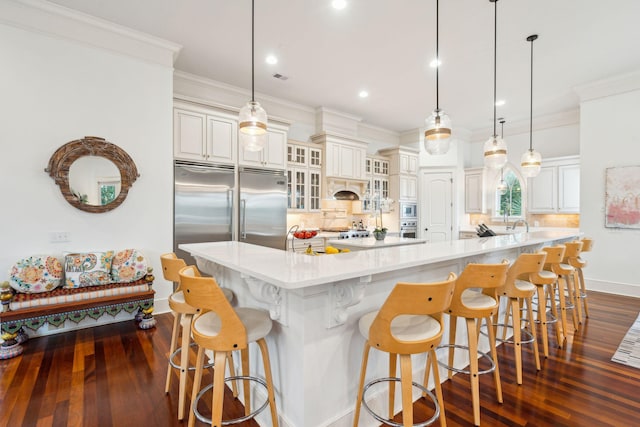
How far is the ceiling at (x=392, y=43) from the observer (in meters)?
3.04

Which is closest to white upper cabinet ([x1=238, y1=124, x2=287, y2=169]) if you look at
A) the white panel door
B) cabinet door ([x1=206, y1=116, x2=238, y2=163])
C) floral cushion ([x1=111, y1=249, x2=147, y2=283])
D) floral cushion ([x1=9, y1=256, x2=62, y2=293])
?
cabinet door ([x1=206, y1=116, x2=238, y2=163])

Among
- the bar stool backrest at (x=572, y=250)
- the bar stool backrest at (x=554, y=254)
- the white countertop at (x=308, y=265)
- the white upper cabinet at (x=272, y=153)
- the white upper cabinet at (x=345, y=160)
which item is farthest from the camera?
the white upper cabinet at (x=345, y=160)

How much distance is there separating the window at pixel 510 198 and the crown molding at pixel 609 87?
7.39ft

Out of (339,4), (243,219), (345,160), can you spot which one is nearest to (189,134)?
(243,219)

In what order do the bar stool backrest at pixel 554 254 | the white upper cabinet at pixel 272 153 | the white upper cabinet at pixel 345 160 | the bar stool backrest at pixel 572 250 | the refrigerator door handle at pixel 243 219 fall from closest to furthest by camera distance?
1. the bar stool backrest at pixel 554 254
2. the bar stool backrest at pixel 572 250
3. the refrigerator door handle at pixel 243 219
4. the white upper cabinet at pixel 272 153
5. the white upper cabinet at pixel 345 160

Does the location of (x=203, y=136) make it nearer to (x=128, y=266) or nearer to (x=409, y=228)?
(x=128, y=266)

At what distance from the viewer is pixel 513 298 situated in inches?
92.2

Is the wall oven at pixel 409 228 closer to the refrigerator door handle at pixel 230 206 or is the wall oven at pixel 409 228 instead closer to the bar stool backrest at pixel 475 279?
the refrigerator door handle at pixel 230 206

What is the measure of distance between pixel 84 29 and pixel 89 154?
1.32 meters

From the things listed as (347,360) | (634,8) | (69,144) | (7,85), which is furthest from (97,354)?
(634,8)

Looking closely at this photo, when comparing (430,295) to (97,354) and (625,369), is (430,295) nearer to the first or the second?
(625,369)

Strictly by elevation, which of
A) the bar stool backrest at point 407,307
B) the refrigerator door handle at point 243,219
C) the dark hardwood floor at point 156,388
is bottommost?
the dark hardwood floor at point 156,388

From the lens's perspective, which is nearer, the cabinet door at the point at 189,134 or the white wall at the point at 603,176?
the cabinet door at the point at 189,134

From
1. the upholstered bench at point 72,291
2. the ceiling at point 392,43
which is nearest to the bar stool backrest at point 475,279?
the ceiling at point 392,43
